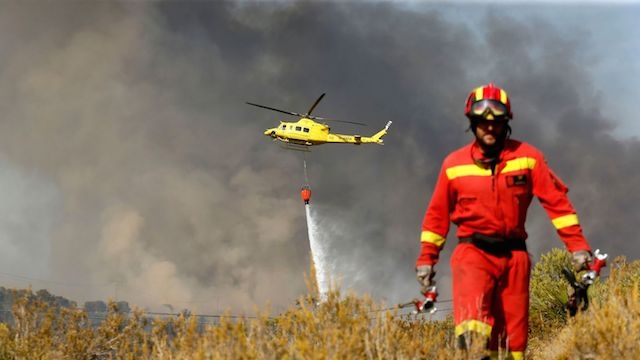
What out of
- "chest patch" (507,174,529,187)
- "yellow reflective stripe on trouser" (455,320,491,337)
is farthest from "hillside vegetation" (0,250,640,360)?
"chest patch" (507,174,529,187)

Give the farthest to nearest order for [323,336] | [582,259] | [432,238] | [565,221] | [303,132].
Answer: [303,132], [432,238], [565,221], [582,259], [323,336]

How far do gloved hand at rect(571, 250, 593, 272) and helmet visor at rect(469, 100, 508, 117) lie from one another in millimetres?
1274

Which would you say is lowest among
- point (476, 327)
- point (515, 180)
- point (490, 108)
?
point (476, 327)

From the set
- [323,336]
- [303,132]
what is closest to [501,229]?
[323,336]

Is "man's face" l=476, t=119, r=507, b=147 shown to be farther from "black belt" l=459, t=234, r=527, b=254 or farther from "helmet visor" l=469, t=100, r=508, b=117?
"black belt" l=459, t=234, r=527, b=254

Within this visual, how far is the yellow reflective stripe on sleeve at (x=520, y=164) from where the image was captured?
5.59m

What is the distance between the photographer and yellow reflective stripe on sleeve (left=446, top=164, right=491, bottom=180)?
564cm

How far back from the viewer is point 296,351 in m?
4.84

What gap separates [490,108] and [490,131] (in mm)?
193

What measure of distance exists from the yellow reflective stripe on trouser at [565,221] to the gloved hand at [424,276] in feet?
3.63

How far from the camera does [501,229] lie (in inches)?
216

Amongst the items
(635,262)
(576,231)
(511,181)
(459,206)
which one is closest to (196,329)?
(459,206)

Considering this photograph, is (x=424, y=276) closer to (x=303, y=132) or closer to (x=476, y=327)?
(x=476, y=327)

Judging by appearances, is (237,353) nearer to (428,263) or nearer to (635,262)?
(428,263)
